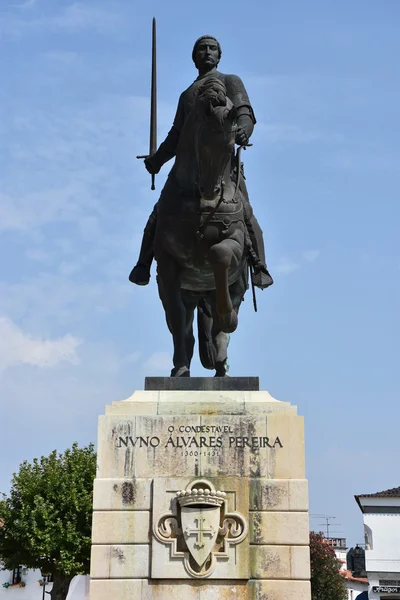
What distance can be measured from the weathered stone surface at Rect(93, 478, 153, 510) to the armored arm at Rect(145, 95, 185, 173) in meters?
4.51

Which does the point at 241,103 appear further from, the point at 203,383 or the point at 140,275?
the point at 203,383

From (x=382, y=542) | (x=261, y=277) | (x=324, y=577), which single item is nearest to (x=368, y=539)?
(x=382, y=542)

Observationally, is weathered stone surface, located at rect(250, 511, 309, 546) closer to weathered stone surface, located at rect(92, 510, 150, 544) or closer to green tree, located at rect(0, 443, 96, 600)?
weathered stone surface, located at rect(92, 510, 150, 544)

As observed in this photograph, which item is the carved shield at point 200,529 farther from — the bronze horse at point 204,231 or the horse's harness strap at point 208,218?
the horse's harness strap at point 208,218

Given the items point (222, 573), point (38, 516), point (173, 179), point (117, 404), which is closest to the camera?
point (222, 573)

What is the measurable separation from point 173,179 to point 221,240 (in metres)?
1.05

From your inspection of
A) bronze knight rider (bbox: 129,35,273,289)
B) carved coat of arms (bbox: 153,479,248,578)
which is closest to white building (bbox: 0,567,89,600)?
bronze knight rider (bbox: 129,35,273,289)

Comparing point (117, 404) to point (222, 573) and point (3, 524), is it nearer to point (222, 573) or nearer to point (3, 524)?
point (222, 573)

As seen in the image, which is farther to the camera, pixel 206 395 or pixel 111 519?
pixel 206 395

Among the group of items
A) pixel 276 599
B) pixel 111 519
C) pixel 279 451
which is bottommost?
pixel 276 599

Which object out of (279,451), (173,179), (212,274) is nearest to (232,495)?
(279,451)

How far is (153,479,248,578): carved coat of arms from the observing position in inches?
378

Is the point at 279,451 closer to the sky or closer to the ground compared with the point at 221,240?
closer to the ground

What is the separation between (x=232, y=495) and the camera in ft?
32.6
